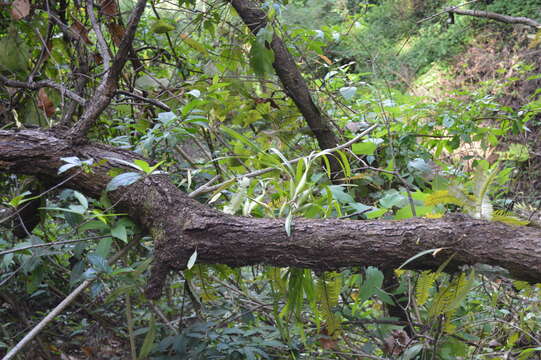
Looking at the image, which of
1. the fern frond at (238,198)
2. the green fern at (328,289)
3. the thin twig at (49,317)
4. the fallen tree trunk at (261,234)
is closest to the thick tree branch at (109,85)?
the fallen tree trunk at (261,234)

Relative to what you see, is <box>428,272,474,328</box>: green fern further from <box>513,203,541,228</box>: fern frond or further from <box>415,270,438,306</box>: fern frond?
<box>513,203,541,228</box>: fern frond

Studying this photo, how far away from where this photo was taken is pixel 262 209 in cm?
122

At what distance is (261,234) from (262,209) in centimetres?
29

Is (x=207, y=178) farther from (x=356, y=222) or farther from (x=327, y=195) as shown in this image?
(x=356, y=222)

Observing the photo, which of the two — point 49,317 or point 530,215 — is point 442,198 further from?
point 49,317

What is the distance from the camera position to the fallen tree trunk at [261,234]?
0.80 m

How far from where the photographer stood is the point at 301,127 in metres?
1.83

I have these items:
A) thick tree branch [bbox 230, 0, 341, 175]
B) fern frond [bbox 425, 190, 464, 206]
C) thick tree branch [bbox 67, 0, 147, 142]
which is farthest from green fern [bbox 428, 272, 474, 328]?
thick tree branch [bbox 67, 0, 147, 142]

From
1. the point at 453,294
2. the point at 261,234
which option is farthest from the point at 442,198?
the point at 261,234

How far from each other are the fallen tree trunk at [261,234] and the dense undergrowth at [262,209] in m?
0.06

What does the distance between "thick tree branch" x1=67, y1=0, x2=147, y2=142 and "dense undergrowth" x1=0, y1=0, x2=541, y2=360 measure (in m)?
0.15

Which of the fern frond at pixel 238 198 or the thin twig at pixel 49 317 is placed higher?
the fern frond at pixel 238 198

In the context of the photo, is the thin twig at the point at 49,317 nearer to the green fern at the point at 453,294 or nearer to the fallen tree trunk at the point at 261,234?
the fallen tree trunk at the point at 261,234

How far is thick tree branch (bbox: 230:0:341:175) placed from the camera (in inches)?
62.6
